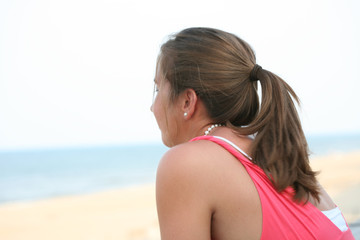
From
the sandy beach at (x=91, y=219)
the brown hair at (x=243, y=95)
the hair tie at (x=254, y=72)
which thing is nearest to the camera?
the brown hair at (x=243, y=95)

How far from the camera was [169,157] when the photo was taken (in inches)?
49.1

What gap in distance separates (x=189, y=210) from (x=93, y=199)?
517 inches

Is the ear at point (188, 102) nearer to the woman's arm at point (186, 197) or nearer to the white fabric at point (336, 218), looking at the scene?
the woman's arm at point (186, 197)

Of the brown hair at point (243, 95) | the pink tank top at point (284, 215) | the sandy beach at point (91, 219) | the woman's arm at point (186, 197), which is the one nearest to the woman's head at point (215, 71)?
the brown hair at point (243, 95)

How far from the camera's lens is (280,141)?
4.34 ft

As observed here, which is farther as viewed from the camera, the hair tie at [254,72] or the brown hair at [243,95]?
the hair tie at [254,72]

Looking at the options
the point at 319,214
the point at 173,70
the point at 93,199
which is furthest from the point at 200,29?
the point at 93,199

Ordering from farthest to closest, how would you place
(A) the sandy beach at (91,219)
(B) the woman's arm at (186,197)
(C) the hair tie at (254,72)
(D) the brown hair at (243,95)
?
(A) the sandy beach at (91,219)
(C) the hair tie at (254,72)
(D) the brown hair at (243,95)
(B) the woman's arm at (186,197)

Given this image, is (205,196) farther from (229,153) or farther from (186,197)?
(229,153)

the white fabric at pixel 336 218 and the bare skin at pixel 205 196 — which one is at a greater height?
the bare skin at pixel 205 196

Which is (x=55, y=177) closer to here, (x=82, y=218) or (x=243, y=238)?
(x=82, y=218)

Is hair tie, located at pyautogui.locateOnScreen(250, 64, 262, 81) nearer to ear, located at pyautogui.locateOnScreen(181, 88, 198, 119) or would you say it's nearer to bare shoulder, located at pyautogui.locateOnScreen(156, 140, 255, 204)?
ear, located at pyautogui.locateOnScreen(181, 88, 198, 119)

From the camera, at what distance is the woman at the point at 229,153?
1.23 m

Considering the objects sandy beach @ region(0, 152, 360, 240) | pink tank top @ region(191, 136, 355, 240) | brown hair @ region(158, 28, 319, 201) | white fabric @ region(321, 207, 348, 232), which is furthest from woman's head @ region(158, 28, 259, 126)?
sandy beach @ region(0, 152, 360, 240)
